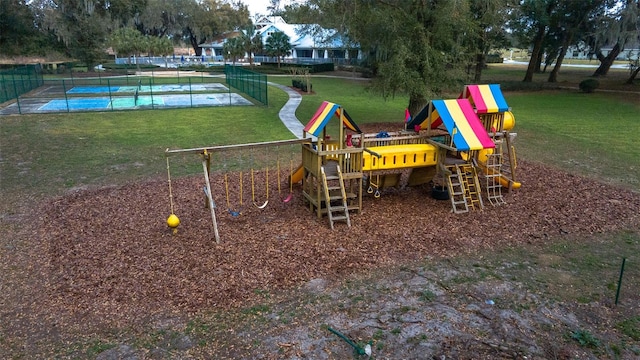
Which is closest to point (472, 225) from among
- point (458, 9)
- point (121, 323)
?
point (121, 323)

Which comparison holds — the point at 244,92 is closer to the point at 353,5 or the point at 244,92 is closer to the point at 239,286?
the point at 353,5

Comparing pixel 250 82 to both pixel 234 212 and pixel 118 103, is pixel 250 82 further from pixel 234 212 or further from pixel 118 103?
pixel 234 212

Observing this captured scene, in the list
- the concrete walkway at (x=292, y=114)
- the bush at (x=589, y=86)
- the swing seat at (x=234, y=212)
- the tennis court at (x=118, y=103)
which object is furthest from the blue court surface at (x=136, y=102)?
the bush at (x=589, y=86)

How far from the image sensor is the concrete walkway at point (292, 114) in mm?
19109

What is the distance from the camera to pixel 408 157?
1010 cm

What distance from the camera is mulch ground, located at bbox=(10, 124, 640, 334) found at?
660 centimetres

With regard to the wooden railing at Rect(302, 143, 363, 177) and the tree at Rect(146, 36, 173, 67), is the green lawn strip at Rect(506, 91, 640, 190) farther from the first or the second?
the tree at Rect(146, 36, 173, 67)

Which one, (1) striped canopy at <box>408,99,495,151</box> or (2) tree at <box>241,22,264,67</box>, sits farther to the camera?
(2) tree at <box>241,22,264,67</box>

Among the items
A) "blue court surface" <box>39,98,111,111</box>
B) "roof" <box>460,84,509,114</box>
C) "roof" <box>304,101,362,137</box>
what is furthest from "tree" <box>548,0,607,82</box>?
"blue court surface" <box>39,98,111,111</box>

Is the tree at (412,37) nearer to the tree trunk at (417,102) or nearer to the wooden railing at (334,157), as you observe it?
the tree trunk at (417,102)

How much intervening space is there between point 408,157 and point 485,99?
2.74 metres

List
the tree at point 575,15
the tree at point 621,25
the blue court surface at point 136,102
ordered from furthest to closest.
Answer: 1. the tree at point 575,15
2. the tree at point 621,25
3. the blue court surface at point 136,102

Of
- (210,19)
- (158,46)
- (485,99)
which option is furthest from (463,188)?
(210,19)

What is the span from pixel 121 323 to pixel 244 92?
29202mm
